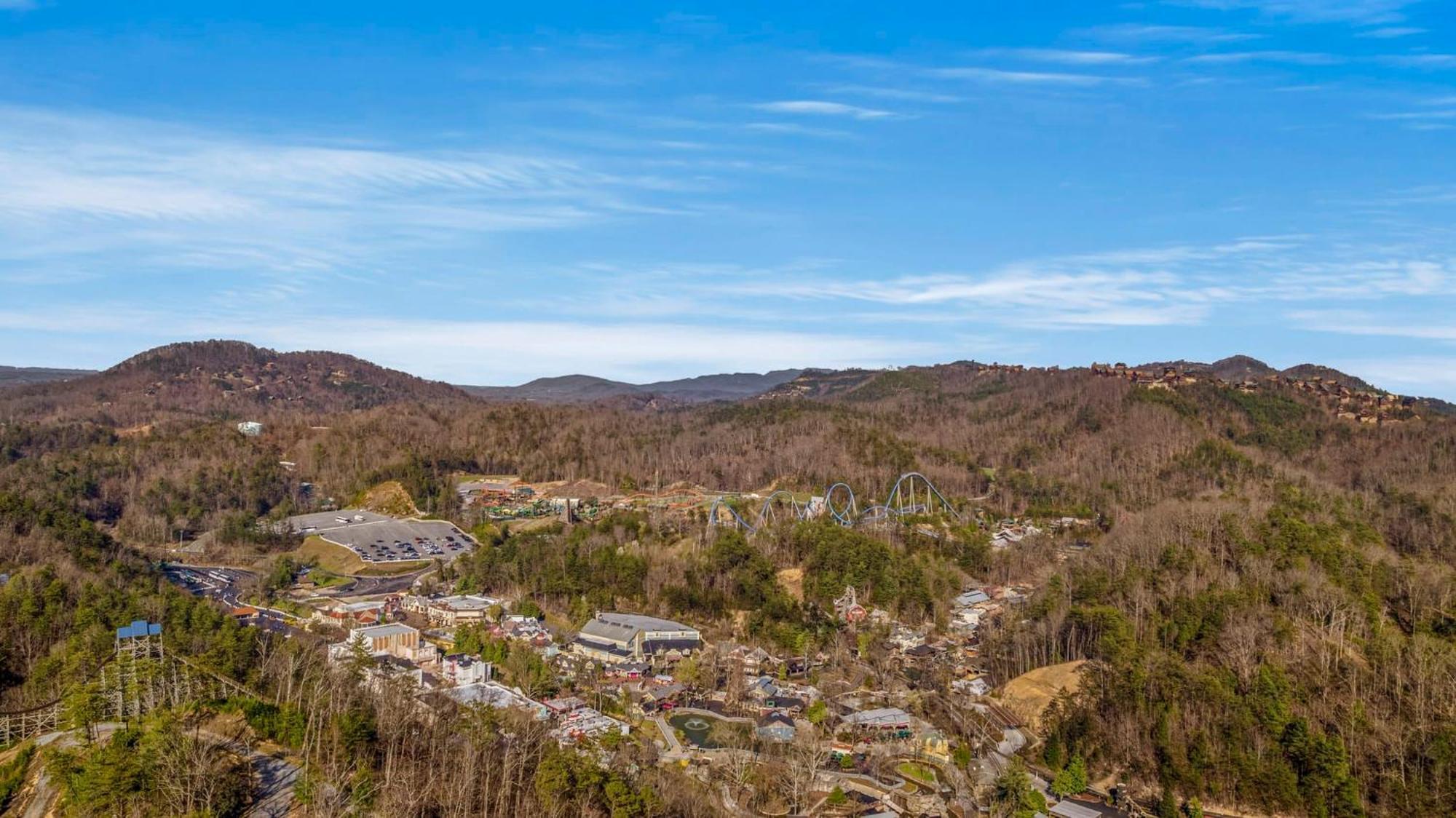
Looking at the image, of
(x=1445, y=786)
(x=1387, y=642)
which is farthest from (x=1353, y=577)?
(x=1445, y=786)

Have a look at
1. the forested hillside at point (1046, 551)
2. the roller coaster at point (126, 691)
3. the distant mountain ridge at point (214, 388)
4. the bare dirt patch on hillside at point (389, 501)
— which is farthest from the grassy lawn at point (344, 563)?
the distant mountain ridge at point (214, 388)

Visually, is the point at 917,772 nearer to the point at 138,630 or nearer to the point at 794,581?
the point at 138,630

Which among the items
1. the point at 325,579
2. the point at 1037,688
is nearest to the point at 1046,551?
the point at 1037,688

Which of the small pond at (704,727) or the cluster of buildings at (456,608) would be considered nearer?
the small pond at (704,727)

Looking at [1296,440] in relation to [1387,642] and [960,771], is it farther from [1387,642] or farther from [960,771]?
[960,771]

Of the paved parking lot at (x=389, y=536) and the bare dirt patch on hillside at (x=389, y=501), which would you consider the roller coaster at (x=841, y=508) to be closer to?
the paved parking lot at (x=389, y=536)

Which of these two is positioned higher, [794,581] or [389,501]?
[389,501]
